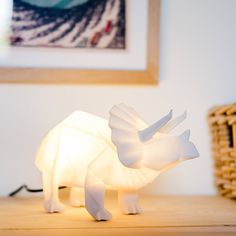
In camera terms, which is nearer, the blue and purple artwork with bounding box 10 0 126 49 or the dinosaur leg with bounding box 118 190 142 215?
the dinosaur leg with bounding box 118 190 142 215

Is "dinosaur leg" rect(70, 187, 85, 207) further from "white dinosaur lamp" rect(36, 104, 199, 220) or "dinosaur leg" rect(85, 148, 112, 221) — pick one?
"dinosaur leg" rect(85, 148, 112, 221)

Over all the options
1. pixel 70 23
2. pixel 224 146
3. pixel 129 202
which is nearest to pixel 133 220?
pixel 129 202

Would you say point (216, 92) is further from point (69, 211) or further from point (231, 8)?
point (69, 211)

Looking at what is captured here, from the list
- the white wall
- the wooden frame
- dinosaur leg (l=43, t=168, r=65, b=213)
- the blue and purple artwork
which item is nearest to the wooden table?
dinosaur leg (l=43, t=168, r=65, b=213)

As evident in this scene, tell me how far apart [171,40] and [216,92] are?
187 mm

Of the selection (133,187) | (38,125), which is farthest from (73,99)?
(133,187)

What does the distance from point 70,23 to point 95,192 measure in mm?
512

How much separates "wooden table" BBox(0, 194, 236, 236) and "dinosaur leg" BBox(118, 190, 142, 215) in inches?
0.7

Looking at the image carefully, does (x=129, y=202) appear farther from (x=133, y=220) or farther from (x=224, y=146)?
(x=224, y=146)

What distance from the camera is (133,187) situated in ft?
2.39

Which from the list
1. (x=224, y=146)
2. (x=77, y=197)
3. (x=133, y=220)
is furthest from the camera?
(x=224, y=146)

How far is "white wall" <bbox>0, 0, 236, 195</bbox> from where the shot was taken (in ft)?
3.21

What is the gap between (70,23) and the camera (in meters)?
1.01

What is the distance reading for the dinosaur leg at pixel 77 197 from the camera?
32.0 inches
